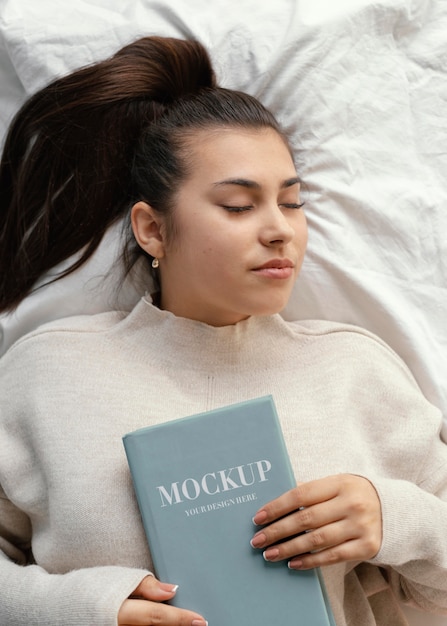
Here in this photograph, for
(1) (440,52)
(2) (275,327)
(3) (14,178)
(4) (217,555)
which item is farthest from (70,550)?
(1) (440,52)

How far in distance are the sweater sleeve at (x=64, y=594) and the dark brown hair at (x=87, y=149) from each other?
0.52 metres

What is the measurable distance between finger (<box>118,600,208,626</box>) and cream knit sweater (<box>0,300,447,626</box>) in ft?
0.13

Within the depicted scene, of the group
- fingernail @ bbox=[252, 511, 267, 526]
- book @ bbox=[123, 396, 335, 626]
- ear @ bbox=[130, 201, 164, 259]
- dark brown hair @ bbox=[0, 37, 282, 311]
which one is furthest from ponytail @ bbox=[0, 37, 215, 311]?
fingernail @ bbox=[252, 511, 267, 526]

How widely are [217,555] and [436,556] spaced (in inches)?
13.3

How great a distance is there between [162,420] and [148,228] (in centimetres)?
31

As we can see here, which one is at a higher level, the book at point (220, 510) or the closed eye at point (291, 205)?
the closed eye at point (291, 205)

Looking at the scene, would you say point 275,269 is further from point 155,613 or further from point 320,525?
point 155,613

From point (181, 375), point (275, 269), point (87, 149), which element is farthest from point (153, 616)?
point (87, 149)

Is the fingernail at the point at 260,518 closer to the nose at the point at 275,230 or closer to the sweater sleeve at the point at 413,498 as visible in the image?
the sweater sleeve at the point at 413,498

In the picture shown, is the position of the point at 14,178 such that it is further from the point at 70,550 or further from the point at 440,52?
the point at 440,52

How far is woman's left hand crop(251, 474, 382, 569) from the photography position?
121 cm

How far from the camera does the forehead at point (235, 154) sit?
4.46ft

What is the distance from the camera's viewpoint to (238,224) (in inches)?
52.5

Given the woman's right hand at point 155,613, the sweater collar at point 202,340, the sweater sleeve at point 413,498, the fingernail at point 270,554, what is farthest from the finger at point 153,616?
the sweater collar at point 202,340
